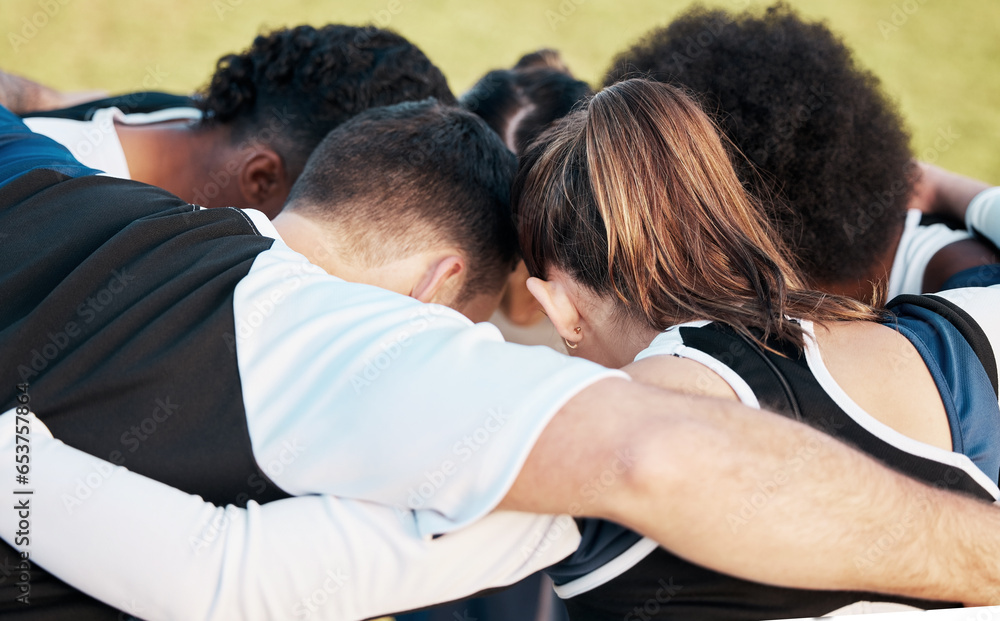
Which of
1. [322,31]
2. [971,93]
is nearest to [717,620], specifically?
[322,31]

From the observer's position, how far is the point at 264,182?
2281mm

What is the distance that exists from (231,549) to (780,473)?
697 mm

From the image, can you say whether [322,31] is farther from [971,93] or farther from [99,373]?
[971,93]

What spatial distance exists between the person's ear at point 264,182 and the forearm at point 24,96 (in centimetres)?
116

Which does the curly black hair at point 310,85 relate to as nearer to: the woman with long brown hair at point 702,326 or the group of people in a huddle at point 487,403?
the group of people in a huddle at point 487,403

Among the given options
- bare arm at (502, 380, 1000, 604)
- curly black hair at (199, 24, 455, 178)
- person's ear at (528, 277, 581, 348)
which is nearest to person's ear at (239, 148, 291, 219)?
curly black hair at (199, 24, 455, 178)

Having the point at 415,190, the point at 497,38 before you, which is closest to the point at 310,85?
the point at 415,190

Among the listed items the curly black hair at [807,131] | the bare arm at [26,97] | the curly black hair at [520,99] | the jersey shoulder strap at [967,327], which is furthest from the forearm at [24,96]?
the jersey shoulder strap at [967,327]

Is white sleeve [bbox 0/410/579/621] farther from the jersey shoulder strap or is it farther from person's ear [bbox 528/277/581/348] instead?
the jersey shoulder strap

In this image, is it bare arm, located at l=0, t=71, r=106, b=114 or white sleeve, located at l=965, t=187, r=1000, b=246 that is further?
bare arm, located at l=0, t=71, r=106, b=114

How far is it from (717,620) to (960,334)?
69cm

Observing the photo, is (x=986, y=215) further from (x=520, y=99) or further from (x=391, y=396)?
(x=391, y=396)

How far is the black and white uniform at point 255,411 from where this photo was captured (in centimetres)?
96

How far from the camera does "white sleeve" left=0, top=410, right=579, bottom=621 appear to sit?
3.17ft
